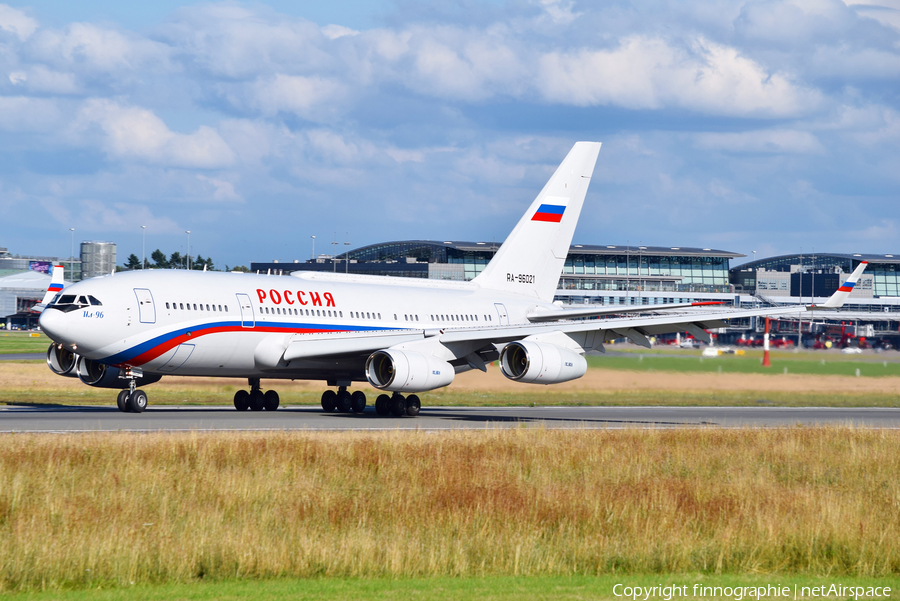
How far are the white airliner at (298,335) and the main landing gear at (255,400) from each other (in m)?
0.04


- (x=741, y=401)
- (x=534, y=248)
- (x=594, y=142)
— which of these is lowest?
(x=741, y=401)

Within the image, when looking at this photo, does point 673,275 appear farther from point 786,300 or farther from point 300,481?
point 300,481

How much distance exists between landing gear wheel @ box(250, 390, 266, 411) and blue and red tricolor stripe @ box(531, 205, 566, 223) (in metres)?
14.6

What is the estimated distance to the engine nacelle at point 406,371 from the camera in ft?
97.6

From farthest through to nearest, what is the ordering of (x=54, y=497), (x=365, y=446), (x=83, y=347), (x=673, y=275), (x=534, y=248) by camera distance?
(x=673, y=275), (x=534, y=248), (x=83, y=347), (x=365, y=446), (x=54, y=497)

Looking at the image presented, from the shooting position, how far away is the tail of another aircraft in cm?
4172

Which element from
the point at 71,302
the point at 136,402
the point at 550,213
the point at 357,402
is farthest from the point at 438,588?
the point at 550,213

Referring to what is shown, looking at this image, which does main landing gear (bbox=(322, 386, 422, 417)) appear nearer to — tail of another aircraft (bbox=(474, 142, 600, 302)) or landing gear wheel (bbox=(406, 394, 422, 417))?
landing gear wheel (bbox=(406, 394, 422, 417))

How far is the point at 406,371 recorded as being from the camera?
97.6 feet

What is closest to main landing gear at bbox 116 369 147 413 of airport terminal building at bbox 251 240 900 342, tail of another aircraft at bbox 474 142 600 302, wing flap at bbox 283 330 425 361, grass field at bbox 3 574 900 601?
wing flap at bbox 283 330 425 361

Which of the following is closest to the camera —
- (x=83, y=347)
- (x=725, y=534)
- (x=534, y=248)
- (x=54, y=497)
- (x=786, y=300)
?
(x=725, y=534)

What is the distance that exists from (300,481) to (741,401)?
1309 inches

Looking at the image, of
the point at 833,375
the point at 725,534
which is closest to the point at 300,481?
the point at 725,534

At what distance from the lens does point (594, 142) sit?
43531 mm
